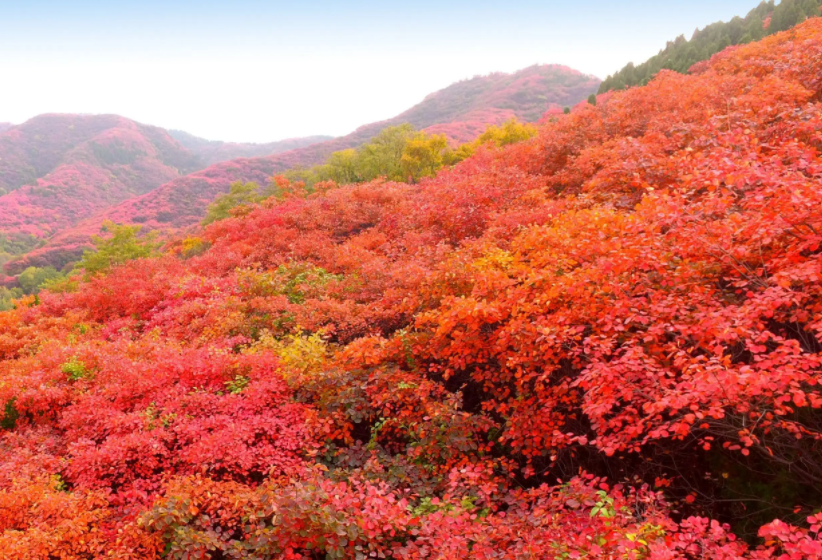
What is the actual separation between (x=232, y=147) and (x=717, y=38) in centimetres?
12339

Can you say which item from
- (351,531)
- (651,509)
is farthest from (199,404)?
(651,509)

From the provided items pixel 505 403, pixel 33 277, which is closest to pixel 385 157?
pixel 505 403

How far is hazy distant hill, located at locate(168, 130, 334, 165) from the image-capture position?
12019 cm

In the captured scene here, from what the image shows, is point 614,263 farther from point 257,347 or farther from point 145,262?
point 145,262

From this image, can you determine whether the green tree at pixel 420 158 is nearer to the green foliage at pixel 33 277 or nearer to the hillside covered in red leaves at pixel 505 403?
the hillside covered in red leaves at pixel 505 403

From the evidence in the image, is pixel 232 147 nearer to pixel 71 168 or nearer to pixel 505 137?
pixel 71 168

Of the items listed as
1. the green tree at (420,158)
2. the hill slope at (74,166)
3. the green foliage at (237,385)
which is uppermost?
the hill slope at (74,166)

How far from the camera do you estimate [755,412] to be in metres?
4.32

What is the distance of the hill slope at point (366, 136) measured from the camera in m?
55.4

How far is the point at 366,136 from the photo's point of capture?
3250 inches

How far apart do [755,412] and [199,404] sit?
24.8ft

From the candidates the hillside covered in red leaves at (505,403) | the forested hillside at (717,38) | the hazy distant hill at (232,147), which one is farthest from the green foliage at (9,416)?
the hazy distant hill at (232,147)

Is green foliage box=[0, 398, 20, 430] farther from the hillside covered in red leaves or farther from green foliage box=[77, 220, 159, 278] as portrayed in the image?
green foliage box=[77, 220, 159, 278]

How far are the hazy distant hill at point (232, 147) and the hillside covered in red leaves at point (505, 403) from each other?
117 metres
